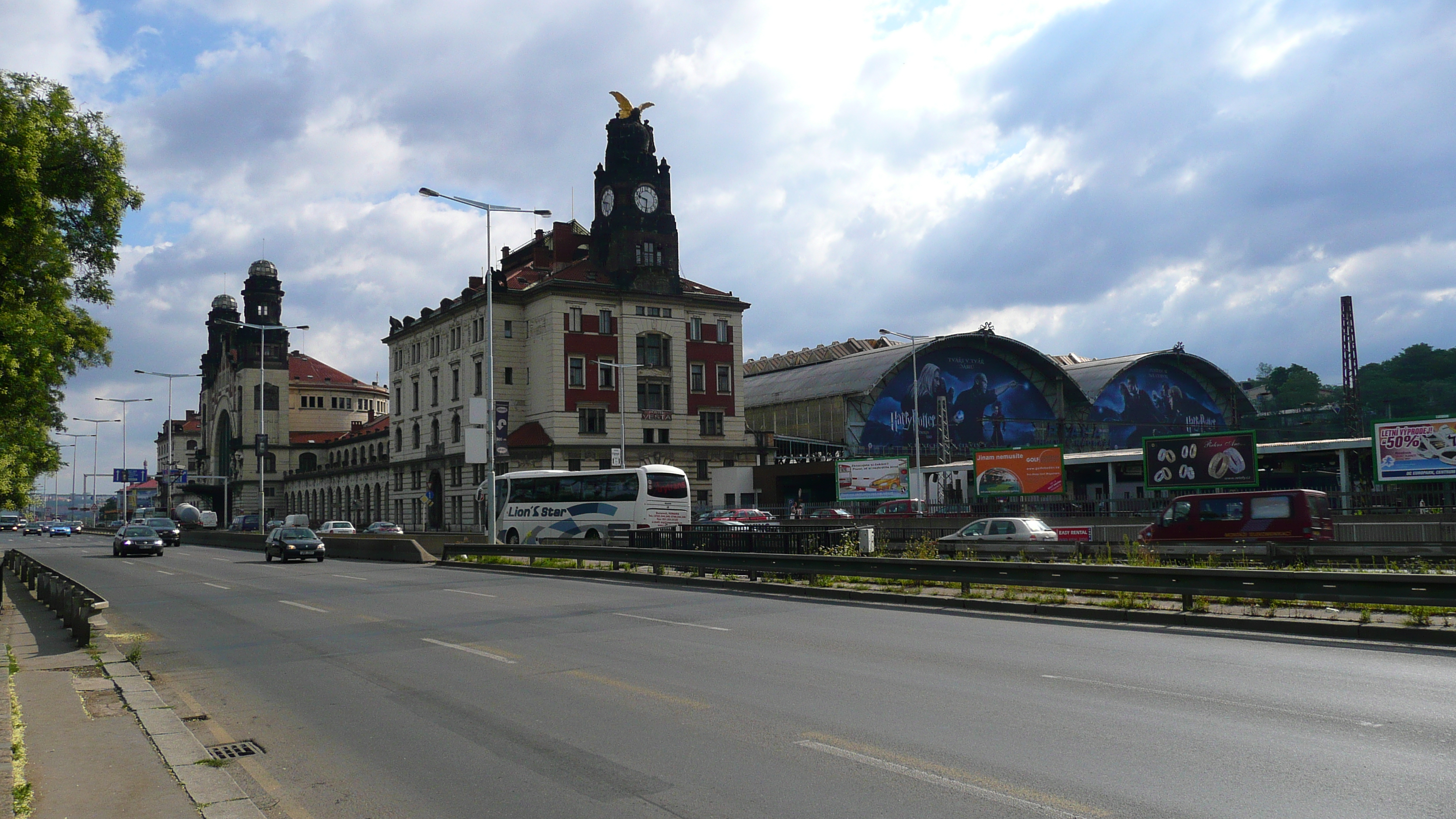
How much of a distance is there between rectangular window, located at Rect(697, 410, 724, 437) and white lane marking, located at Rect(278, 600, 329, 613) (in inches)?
2355

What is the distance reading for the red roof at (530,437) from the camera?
76.1 meters

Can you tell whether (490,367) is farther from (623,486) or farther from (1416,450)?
(1416,450)

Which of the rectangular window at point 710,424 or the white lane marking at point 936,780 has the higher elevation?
the rectangular window at point 710,424

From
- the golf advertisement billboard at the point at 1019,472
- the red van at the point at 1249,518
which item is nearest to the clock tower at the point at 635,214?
the golf advertisement billboard at the point at 1019,472

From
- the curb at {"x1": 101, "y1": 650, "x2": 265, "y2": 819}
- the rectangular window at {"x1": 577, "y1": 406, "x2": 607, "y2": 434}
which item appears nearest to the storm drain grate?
the curb at {"x1": 101, "y1": 650, "x2": 265, "y2": 819}

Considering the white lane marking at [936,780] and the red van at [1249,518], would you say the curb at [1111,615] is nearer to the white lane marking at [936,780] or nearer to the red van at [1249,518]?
the white lane marking at [936,780]

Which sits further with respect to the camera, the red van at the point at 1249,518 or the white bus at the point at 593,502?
the white bus at the point at 593,502

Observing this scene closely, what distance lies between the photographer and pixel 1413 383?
391ft

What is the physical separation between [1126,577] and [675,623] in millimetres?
7264

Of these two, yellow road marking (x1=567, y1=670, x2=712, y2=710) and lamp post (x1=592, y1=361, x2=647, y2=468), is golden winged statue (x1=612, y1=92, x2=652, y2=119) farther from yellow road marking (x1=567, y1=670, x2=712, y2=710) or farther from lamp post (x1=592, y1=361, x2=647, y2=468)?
yellow road marking (x1=567, y1=670, x2=712, y2=710)

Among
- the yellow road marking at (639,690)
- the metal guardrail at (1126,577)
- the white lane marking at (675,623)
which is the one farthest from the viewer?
the white lane marking at (675,623)

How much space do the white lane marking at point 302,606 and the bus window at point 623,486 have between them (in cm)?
2154

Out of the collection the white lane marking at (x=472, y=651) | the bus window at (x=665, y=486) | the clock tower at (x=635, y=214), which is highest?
the clock tower at (x=635, y=214)

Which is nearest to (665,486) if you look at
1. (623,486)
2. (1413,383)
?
(623,486)
